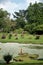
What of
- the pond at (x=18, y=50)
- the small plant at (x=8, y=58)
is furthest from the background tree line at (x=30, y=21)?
the small plant at (x=8, y=58)

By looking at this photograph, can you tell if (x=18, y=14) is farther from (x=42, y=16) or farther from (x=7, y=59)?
(x=7, y=59)

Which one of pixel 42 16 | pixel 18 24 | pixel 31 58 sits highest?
pixel 31 58

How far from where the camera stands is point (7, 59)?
23531 mm

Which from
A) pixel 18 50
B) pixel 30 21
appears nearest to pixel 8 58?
pixel 18 50

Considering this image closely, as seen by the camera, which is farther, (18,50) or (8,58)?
(18,50)

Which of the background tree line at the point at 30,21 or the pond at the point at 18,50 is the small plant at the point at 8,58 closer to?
the pond at the point at 18,50

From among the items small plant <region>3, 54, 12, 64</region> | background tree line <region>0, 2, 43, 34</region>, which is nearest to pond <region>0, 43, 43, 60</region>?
small plant <region>3, 54, 12, 64</region>

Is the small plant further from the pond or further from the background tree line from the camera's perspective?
the background tree line

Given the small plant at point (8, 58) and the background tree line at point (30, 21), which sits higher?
the small plant at point (8, 58)

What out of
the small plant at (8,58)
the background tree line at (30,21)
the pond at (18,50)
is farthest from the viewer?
the background tree line at (30,21)

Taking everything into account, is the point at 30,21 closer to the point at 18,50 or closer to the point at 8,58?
the point at 18,50

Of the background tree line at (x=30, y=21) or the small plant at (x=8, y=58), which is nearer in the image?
the small plant at (x=8, y=58)

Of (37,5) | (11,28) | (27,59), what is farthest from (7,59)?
(37,5)

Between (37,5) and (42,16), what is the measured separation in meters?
15.8
